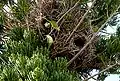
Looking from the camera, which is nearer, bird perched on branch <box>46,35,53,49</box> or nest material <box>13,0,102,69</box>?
bird perched on branch <box>46,35,53,49</box>

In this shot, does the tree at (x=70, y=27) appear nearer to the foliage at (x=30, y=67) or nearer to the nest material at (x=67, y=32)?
the nest material at (x=67, y=32)

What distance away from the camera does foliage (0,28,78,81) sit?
6.00 ft

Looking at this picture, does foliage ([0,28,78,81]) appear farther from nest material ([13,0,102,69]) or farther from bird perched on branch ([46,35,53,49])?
nest material ([13,0,102,69])

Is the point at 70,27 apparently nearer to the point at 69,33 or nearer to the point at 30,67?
the point at 69,33

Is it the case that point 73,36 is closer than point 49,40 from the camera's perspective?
No

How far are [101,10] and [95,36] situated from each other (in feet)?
0.89

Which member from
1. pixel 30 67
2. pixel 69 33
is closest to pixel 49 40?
pixel 69 33

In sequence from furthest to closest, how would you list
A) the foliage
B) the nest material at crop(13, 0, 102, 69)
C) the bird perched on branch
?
the nest material at crop(13, 0, 102, 69), the bird perched on branch, the foliage

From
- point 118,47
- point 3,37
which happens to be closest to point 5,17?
point 3,37

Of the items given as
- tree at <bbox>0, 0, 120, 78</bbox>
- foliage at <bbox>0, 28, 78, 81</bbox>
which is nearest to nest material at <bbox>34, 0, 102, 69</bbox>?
tree at <bbox>0, 0, 120, 78</bbox>

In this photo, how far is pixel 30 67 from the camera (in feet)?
6.18

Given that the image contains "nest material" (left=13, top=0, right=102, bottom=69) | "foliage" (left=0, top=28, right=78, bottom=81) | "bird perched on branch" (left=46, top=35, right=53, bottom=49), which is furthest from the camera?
"nest material" (left=13, top=0, right=102, bottom=69)

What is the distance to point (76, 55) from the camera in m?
2.26

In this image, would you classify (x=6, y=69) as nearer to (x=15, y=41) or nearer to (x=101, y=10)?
(x=15, y=41)
